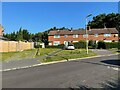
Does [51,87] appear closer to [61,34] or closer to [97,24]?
[61,34]

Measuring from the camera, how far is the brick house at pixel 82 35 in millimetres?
83438

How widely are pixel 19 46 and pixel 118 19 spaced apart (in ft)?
199

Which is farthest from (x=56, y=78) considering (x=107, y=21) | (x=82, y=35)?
(x=107, y=21)

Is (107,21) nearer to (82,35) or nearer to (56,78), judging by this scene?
(82,35)

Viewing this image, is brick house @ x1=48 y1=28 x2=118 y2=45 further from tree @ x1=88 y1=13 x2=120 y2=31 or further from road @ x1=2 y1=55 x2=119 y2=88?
road @ x1=2 y1=55 x2=119 y2=88

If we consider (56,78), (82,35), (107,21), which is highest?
(107,21)

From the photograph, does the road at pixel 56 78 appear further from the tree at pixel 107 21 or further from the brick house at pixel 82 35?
the tree at pixel 107 21

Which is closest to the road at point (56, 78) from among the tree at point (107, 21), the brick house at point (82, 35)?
the brick house at point (82, 35)

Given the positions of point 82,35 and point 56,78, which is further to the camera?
point 82,35

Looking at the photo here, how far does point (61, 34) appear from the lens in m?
88.1

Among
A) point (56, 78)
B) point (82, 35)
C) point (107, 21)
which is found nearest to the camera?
point (56, 78)

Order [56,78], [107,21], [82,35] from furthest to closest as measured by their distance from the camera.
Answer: [107,21]
[82,35]
[56,78]

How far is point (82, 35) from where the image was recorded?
86000 millimetres

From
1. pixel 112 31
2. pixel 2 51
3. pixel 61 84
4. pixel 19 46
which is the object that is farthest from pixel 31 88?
pixel 112 31
